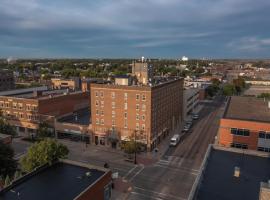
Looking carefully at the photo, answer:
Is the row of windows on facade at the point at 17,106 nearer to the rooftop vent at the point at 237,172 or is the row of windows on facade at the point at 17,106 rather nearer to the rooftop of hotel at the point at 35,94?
the rooftop of hotel at the point at 35,94

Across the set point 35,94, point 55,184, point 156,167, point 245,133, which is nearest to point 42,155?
point 55,184

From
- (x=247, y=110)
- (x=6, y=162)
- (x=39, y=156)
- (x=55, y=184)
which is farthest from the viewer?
(x=247, y=110)

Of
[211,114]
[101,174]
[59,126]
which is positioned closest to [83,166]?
[101,174]

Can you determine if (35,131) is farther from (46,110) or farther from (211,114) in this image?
(211,114)

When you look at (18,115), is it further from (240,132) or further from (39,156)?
(240,132)

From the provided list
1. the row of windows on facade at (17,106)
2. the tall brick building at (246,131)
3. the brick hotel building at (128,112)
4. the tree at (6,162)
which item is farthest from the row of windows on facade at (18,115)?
the tall brick building at (246,131)

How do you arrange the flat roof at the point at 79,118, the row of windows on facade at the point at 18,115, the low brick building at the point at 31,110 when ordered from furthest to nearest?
the flat roof at the point at 79,118 < the row of windows on facade at the point at 18,115 < the low brick building at the point at 31,110

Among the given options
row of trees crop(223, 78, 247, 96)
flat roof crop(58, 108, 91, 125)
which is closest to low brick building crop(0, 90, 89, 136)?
flat roof crop(58, 108, 91, 125)
